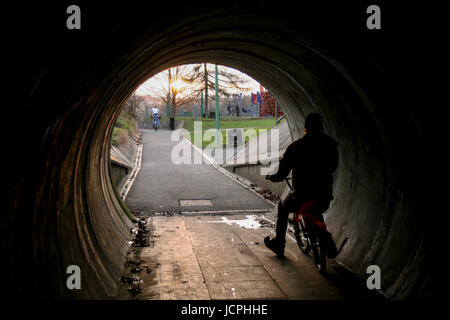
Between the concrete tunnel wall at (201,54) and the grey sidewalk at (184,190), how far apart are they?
10.2 ft

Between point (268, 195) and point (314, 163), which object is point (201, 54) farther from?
point (268, 195)

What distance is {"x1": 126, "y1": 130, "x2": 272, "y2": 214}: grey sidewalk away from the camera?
13.0 m

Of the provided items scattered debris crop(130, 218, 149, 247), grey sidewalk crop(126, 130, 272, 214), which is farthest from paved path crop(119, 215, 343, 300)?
grey sidewalk crop(126, 130, 272, 214)

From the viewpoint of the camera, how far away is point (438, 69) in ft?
15.8

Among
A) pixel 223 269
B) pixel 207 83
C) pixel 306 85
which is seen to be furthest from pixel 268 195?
pixel 207 83

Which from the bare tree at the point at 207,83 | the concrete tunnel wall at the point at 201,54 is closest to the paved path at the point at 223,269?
the concrete tunnel wall at the point at 201,54

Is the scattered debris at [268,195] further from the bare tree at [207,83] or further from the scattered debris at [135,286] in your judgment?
the bare tree at [207,83]

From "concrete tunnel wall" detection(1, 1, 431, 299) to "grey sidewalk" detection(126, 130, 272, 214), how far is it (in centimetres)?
311

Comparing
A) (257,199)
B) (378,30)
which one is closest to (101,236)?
(378,30)

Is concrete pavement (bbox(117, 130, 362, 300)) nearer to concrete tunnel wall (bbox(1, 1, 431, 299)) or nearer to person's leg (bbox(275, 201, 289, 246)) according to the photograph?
person's leg (bbox(275, 201, 289, 246))

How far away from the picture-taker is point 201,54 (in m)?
10.5

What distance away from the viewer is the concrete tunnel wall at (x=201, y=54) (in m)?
3.24

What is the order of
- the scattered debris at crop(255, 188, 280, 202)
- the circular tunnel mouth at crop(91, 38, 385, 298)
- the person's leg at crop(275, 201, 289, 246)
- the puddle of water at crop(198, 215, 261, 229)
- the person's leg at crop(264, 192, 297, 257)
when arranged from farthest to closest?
the scattered debris at crop(255, 188, 280, 202) → the puddle of water at crop(198, 215, 261, 229) → the circular tunnel mouth at crop(91, 38, 385, 298) → the person's leg at crop(275, 201, 289, 246) → the person's leg at crop(264, 192, 297, 257)
